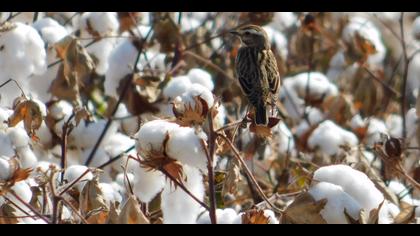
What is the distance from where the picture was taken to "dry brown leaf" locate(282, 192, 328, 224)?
6.71 feet

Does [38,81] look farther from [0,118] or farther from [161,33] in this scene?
[0,118]

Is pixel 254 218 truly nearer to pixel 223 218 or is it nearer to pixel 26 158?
pixel 223 218

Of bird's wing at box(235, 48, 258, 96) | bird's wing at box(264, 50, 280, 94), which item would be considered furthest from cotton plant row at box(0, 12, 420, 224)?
bird's wing at box(264, 50, 280, 94)

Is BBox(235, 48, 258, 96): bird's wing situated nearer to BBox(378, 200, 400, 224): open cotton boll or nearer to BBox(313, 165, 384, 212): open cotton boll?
BBox(378, 200, 400, 224): open cotton boll

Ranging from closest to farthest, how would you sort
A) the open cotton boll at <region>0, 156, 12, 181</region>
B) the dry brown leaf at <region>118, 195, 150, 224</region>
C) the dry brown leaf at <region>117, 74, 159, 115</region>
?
1. the dry brown leaf at <region>118, 195, 150, 224</region>
2. the open cotton boll at <region>0, 156, 12, 181</region>
3. the dry brown leaf at <region>117, 74, 159, 115</region>

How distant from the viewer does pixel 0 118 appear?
2859 millimetres

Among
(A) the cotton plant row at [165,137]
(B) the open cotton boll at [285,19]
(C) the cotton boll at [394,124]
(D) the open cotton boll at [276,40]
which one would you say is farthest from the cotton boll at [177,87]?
(B) the open cotton boll at [285,19]

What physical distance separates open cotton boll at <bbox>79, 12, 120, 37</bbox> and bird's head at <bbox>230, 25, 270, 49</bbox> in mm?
533

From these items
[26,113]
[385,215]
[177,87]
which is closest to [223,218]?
[385,215]

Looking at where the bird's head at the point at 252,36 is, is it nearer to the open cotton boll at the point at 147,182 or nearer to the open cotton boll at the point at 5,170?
the open cotton boll at the point at 147,182
